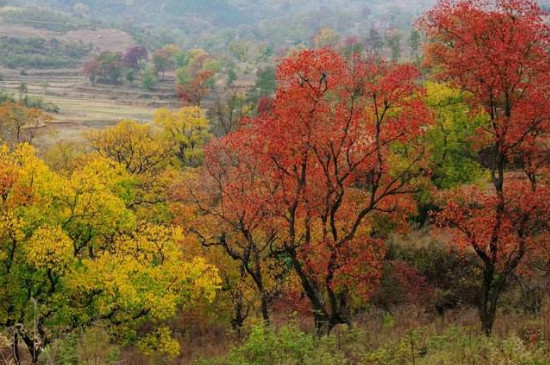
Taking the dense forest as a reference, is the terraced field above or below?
below

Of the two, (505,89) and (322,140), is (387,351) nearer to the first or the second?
(322,140)

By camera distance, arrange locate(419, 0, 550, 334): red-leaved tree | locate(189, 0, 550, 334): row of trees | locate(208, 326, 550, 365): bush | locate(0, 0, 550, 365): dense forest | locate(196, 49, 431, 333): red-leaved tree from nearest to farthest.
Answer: locate(208, 326, 550, 365): bush → locate(0, 0, 550, 365): dense forest → locate(419, 0, 550, 334): red-leaved tree → locate(189, 0, 550, 334): row of trees → locate(196, 49, 431, 333): red-leaved tree

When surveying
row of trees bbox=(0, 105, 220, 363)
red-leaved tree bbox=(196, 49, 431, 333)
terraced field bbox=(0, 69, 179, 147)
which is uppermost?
red-leaved tree bbox=(196, 49, 431, 333)

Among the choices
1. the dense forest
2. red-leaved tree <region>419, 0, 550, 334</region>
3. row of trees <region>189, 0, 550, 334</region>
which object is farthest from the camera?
row of trees <region>189, 0, 550, 334</region>

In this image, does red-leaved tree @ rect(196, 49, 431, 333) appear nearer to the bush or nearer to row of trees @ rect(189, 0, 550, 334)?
row of trees @ rect(189, 0, 550, 334)

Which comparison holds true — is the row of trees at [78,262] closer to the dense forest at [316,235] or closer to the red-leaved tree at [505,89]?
the dense forest at [316,235]

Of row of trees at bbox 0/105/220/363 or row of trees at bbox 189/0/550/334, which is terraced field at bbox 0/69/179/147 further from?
row of trees at bbox 189/0/550/334

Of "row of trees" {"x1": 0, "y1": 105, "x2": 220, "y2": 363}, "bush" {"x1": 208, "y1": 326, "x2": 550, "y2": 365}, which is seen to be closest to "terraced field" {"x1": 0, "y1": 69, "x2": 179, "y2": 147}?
"row of trees" {"x1": 0, "y1": 105, "x2": 220, "y2": 363}

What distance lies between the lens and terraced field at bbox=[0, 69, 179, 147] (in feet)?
330

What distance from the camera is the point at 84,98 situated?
475 feet

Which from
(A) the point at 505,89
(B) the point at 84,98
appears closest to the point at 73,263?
(A) the point at 505,89

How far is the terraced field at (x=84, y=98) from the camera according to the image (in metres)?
101

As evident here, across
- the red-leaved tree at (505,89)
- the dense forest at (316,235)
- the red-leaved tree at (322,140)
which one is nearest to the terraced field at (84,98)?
the dense forest at (316,235)

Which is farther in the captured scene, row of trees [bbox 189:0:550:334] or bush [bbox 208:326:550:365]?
row of trees [bbox 189:0:550:334]
